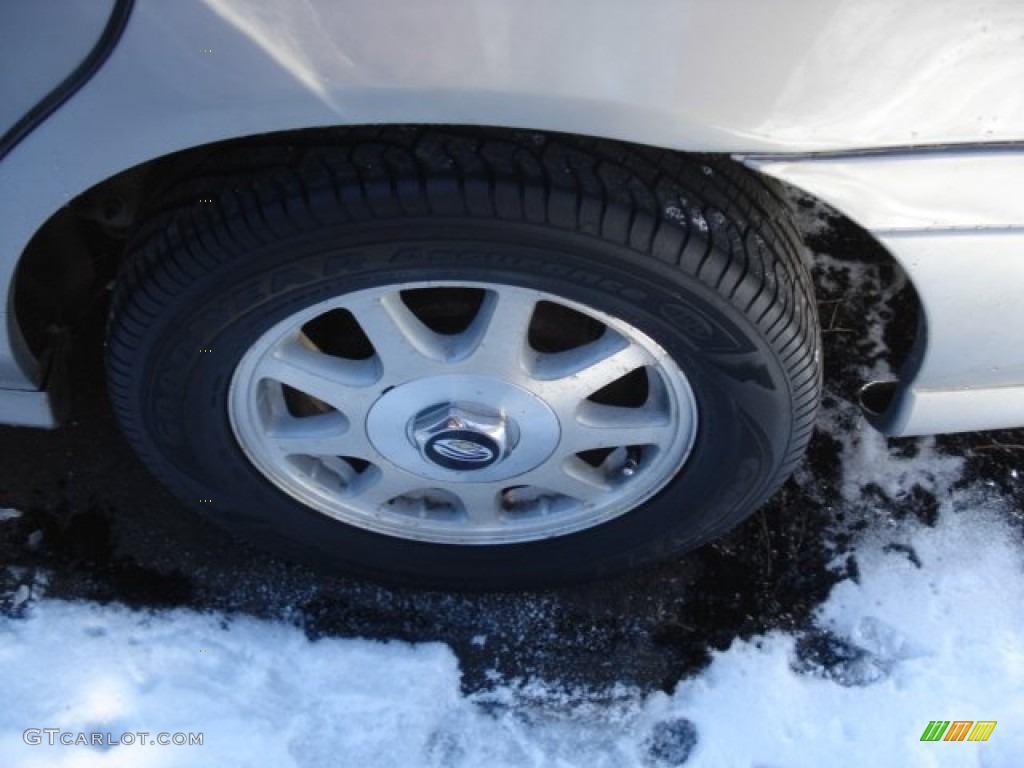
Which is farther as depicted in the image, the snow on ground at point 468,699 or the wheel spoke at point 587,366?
the snow on ground at point 468,699

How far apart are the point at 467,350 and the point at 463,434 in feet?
0.50

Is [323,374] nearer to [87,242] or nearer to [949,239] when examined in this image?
[87,242]

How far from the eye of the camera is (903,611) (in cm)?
214

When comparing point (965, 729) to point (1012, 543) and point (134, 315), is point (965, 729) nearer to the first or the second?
point (1012, 543)

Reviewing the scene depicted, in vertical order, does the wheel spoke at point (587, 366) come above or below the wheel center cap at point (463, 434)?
above

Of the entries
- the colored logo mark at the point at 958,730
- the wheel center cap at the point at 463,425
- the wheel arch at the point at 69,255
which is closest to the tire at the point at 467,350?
the wheel center cap at the point at 463,425

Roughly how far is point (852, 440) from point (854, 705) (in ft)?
1.94

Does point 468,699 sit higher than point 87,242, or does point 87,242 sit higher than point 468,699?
point 87,242

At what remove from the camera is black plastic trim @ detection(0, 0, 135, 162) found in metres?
1.28

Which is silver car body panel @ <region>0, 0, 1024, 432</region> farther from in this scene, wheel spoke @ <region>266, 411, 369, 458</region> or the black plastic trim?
wheel spoke @ <region>266, 411, 369, 458</region>

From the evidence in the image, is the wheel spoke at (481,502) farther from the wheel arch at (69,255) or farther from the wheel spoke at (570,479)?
the wheel arch at (69,255)

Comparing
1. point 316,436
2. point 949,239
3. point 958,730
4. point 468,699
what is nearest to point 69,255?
point 316,436

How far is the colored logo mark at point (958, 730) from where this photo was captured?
199 centimetres

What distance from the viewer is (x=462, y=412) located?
175 cm
